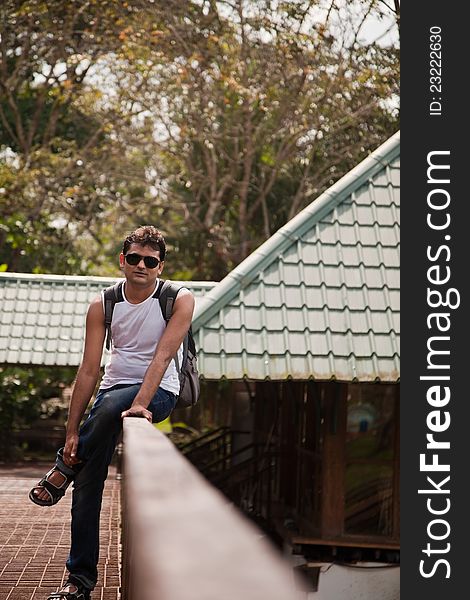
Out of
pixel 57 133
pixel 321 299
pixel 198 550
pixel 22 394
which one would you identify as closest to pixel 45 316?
pixel 22 394

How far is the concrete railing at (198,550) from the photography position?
92 centimetres

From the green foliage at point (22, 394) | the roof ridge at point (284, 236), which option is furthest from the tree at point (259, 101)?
the roof ridge at point (284, 236)

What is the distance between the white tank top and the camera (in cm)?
445

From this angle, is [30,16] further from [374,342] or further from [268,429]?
[374,342]

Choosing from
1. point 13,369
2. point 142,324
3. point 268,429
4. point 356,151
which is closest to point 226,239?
point 356,151

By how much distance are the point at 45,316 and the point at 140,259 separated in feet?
43.5

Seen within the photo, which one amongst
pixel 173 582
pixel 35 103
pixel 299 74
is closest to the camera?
pixel 173 582

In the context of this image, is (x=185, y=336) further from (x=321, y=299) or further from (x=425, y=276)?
(x=321, y=299)

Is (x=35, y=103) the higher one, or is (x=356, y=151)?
(x=35, y=103)

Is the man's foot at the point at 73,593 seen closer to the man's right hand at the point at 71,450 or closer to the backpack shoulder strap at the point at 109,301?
the man's right hand at the point at 71,450

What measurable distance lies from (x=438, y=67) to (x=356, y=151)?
1272 centimetres

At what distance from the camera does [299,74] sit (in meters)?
20.9

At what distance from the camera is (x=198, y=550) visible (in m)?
1.05

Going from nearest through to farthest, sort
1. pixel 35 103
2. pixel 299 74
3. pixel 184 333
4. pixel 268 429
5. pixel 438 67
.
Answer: pixel 184 333
pixel 438 67
pixel 268 429
pixel 299 74
pixel 35 103
